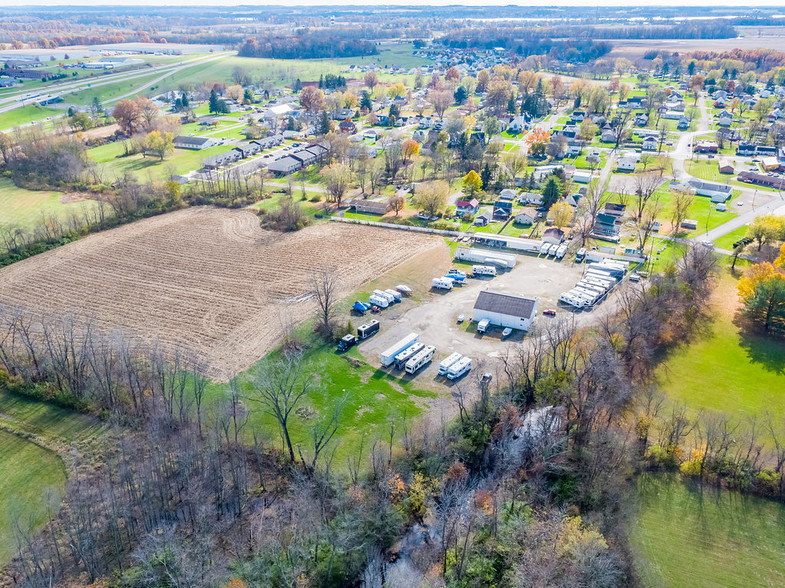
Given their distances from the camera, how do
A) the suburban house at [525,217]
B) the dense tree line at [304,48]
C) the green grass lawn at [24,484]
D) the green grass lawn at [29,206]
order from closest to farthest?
1. the green grass lawn at [24,484]
2. the green grass lawn at [29,206]
3. the suburban house at [525,217]
4. the dense tree line at [304,48]

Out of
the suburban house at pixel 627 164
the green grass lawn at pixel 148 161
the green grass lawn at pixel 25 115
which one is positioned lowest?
the green grass lawn at pixel 148 161

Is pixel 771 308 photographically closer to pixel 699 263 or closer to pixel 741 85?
pixel 699 263

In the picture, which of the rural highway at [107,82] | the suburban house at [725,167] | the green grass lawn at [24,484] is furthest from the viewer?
the rural highway at [107,82]

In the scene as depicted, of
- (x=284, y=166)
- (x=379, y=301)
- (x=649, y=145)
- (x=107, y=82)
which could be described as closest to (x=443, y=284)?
(x=379, y=301)

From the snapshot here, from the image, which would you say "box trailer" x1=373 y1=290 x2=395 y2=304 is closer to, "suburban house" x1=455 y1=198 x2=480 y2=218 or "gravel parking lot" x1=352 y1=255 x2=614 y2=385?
"gravel parking lot" x1=352 y1=255 x2=614 y2=385

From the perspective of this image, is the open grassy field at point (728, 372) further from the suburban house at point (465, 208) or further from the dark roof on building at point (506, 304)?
the suburban house at point (465, 208)

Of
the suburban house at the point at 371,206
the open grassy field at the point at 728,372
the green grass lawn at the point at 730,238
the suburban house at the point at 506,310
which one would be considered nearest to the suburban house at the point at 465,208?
the suburban house at the point at 371,206

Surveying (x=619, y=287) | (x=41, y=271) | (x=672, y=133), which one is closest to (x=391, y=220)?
(x=619, y=287)

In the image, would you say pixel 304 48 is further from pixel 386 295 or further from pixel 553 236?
pixel 386 295
